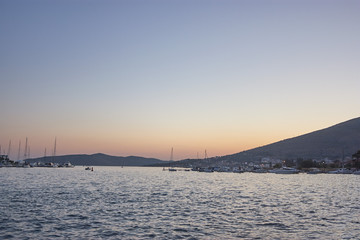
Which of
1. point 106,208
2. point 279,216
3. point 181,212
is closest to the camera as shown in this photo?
point 279,216

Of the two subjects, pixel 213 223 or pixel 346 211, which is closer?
pixel 213 223

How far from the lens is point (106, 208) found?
4522 centimetres

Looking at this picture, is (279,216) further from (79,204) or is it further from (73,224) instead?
(79,204)

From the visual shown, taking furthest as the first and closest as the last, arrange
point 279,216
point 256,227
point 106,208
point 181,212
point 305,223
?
point 106,208, point 181,212, point 279,216, point 305,223, point 256,227

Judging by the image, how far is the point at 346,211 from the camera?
1743 inches

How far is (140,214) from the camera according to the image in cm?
4012

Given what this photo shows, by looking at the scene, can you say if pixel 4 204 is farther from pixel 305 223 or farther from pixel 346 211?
pixel 346 211

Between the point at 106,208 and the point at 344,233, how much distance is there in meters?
28.8

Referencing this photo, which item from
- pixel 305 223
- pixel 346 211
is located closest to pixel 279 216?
pixel 305 223

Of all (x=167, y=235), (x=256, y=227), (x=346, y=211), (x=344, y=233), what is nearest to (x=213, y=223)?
(x=256, y=227)

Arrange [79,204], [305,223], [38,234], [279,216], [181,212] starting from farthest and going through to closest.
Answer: [79,204] < [181,212] < [279,216] < [305,223] < [38,234]

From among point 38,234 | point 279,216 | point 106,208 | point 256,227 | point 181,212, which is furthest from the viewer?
point 106,208

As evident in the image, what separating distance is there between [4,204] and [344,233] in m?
42.9

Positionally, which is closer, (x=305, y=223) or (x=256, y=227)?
(x=256, y=227)
